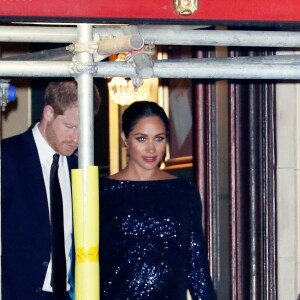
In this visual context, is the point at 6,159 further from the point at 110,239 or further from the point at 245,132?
the point at 245,132

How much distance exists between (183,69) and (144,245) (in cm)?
194

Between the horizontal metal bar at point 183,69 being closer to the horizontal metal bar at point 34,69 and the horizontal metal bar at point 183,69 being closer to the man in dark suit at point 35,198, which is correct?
the horizontal metal bar at point 34,69

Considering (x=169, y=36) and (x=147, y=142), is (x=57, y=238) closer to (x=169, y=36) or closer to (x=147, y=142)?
(x=147, y=142)

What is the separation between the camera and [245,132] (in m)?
7.24

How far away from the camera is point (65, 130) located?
5.96 metres

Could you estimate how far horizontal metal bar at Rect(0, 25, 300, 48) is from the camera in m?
4.37

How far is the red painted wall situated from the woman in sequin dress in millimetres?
2073

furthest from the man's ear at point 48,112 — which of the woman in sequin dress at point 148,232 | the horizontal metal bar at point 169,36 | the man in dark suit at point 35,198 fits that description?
the horizontal metal bar at point 169,36

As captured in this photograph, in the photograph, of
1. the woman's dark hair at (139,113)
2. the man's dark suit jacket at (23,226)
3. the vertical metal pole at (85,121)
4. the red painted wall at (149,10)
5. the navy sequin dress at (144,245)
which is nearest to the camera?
the red painted wall at (149,10)

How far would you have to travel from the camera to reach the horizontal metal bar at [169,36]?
4371 mm

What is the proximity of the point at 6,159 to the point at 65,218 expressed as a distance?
42 cm

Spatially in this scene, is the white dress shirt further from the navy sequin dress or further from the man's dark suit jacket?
the navy sequin dress

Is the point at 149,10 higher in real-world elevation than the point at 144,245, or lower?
higher

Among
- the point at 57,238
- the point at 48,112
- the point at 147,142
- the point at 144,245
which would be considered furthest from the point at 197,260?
the point at 48,112
